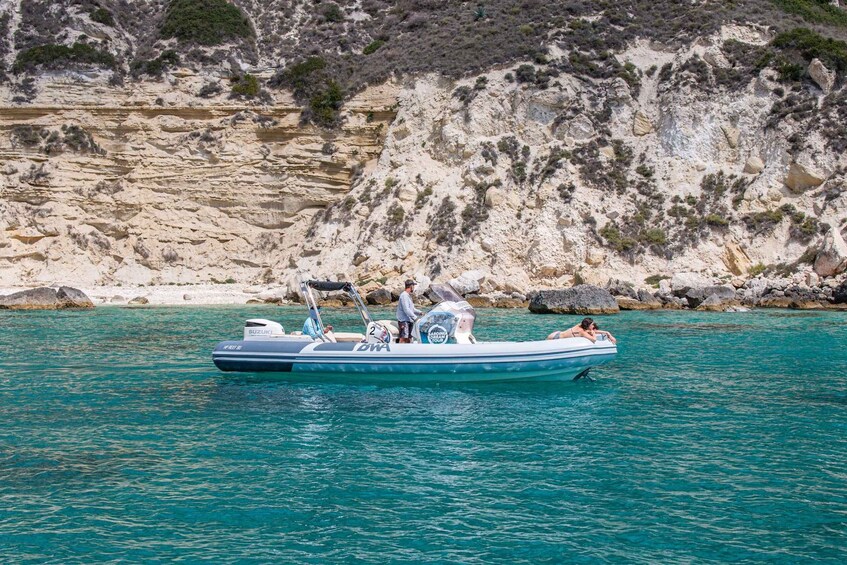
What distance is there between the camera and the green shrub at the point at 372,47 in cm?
5134

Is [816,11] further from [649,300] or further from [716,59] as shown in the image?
[649,300]

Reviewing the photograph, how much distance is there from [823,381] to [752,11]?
36.8 metres

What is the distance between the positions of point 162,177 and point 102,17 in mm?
14759

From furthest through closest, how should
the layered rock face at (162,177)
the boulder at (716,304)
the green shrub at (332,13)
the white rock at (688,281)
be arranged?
the green shrub at (332,13), the layered rock face at (162,177), the white rock at (688,281), the boulder at (716,304)

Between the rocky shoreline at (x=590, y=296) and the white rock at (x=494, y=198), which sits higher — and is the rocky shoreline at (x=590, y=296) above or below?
below

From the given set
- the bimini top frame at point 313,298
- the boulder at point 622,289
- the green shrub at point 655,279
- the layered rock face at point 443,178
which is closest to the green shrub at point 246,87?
the layered rock face at point 443,178

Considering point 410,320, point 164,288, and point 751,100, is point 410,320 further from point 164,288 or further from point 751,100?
point 751,100

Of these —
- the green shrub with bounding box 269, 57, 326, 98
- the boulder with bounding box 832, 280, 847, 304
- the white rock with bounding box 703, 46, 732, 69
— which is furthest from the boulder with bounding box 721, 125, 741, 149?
the green shrub with bounding box 269, 57, 326, 98

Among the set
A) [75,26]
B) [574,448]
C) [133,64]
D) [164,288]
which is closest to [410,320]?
[574,448]

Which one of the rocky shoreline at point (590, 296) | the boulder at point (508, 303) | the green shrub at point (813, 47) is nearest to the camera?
the rocky shoreline at point (590, 296)

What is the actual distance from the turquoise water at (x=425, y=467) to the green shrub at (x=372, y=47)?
3783 centimetres

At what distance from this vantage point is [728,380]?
613 inches

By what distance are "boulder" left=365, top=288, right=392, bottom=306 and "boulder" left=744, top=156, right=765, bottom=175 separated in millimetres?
18689

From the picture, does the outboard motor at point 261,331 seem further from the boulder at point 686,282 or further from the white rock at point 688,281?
the white rock at point 688,281
